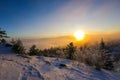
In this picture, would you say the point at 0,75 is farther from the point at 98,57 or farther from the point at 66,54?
the point at 66,54

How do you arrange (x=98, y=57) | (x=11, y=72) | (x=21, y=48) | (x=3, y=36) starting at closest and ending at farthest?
1. (x=11, y=72)
2. (x=98, y=57)
3. (x=21, y=48)
4. (x=3, y=36)

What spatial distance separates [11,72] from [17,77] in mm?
631

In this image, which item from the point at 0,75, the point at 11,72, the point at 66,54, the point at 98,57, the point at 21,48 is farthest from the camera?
the point at 66,54

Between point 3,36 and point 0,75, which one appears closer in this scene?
point 0,75

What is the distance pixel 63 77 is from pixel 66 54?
784 centimetres

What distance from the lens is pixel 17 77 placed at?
6.53 metres

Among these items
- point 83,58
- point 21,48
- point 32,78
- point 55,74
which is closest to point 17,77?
point 32,78

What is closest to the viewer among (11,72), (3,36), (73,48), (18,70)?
(11,72)

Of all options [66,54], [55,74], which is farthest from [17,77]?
[66,54]

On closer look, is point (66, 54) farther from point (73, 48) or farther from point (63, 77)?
point (63, 77)

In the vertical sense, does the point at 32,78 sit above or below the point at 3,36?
below

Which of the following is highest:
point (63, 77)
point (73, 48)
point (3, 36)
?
point (3, 36)

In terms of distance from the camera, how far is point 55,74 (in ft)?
25.8

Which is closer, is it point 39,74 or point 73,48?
point 39,74
